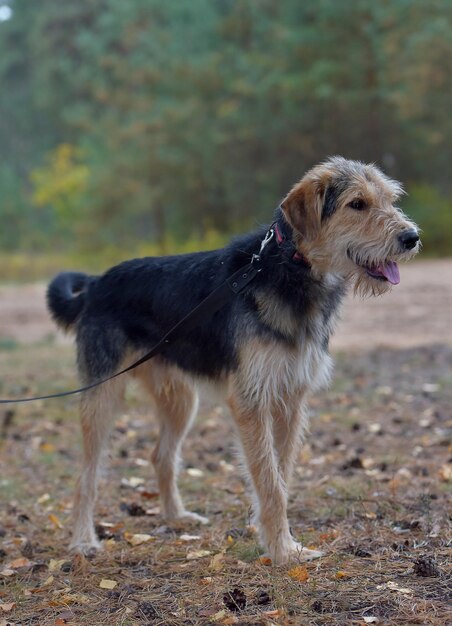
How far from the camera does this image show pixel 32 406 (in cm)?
1083

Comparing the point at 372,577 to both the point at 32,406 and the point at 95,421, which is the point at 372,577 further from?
the point at 32,406

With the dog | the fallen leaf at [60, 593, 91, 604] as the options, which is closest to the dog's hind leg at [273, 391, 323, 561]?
the dog

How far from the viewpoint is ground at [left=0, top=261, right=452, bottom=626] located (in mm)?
4348

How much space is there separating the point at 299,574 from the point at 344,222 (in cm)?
204

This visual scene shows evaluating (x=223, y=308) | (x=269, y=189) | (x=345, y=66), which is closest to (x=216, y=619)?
(x=223, y=308)

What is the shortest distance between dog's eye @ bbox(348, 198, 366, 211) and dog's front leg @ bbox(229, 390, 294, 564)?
4.38 ft

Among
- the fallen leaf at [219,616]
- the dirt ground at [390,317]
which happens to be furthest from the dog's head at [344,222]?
the dirt ground at [390,317]

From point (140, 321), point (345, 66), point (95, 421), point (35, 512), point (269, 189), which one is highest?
point (345, 66)

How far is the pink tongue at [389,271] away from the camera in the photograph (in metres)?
4.91

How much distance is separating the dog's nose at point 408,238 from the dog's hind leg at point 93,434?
233 centimetres

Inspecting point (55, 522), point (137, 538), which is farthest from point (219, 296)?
point (55, 522)

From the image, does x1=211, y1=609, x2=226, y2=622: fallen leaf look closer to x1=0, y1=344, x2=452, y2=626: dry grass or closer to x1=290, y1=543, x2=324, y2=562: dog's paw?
x1=0, y1=344, x2=452, y2=626: dry grass

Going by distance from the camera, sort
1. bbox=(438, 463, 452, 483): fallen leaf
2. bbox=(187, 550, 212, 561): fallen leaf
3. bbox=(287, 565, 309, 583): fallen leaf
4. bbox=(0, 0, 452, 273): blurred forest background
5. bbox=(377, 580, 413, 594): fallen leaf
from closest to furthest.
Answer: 1. bbox=(377, 580, 413, 594): fallen leaf
2. bbox=(287, 565, 309, 583): fallen leaf
3. bbox=(187, 550, 212, 561): fallen leaf
4. bbox=(438, 463, 452, 483): fallen leaf
5. bbox=(0, 0, 452, 273): blurred forest background

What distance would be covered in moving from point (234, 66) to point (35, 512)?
3287cm
